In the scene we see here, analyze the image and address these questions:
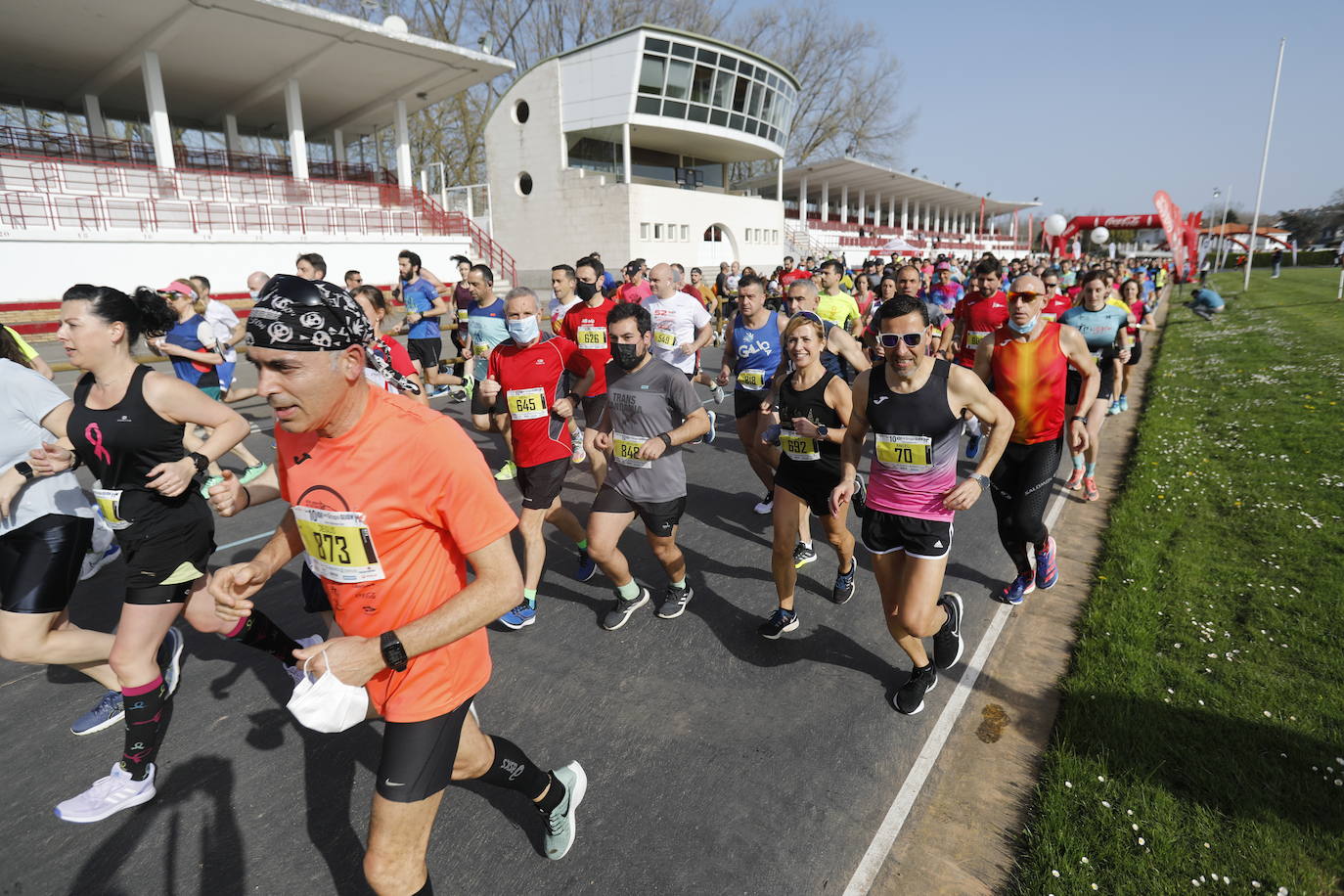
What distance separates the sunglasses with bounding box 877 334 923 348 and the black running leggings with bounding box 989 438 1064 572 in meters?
1.69

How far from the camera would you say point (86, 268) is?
67.5ft

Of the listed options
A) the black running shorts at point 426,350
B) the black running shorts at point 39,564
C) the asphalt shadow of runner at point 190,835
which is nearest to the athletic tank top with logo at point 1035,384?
the asphalt shadow of runner at point 190,835

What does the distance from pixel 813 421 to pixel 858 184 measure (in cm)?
6360

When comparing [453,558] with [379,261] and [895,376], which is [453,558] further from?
[379,261]

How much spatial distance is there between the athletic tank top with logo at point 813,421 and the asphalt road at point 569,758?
1158mm

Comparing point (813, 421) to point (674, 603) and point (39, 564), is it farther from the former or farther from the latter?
point (39, 564)

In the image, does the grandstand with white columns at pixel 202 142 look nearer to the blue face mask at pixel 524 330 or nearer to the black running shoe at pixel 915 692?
the blue face mask at pixel 524 330

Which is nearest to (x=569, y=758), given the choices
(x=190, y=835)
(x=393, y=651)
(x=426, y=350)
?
(x=190, y=835)

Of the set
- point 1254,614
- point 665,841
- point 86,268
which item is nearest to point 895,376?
point 665,841

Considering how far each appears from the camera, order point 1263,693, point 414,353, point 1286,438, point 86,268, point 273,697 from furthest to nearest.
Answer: point 86,268, point 414,353, point 1286,438, point 273,697, point 1263,693

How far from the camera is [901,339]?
3.63m

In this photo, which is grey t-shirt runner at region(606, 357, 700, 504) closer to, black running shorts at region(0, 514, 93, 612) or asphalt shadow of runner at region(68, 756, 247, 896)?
asphalt shadow of runner at region(68, 756, 247, 896)

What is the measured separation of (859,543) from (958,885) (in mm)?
3521

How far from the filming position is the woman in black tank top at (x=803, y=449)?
4465 millimetres
